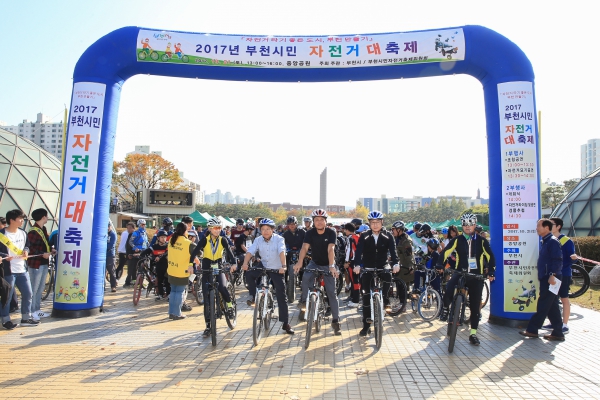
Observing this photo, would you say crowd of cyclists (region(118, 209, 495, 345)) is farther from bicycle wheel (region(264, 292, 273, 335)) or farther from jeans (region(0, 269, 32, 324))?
jeans (region(0, 269, 32, 324))

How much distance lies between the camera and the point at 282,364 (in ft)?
18.8

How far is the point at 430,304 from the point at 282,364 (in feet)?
13.8

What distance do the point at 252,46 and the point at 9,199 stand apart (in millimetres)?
14913

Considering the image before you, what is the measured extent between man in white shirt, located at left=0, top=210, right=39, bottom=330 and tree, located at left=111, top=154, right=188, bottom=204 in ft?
151

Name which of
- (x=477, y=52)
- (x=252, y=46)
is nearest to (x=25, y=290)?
(x=252, y=46)

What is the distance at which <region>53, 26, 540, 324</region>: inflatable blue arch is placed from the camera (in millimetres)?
8297

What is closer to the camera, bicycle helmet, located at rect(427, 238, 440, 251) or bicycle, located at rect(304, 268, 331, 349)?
bicycle, located at rect(304, 268, 331, 349)

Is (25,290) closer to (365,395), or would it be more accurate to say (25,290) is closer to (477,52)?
(365,395)

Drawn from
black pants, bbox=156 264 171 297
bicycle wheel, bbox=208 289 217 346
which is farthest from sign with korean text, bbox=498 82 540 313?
black pants, bbox=156 264 171 297

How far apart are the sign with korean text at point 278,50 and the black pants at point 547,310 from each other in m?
5.09

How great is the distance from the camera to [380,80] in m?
9.64

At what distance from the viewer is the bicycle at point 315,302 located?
643cm

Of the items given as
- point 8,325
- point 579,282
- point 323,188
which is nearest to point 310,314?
point 8,325

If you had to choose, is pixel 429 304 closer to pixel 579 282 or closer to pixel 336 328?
pixel 336 328
